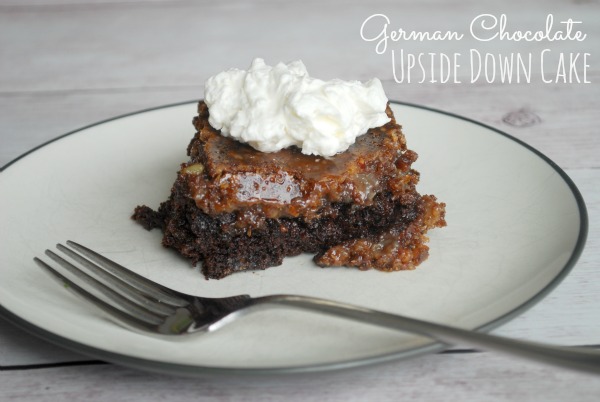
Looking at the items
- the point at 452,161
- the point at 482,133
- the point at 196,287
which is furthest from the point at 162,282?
the point at 482,133

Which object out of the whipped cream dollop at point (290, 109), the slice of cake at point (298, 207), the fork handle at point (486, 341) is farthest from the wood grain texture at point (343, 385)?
the whipped cream dollop at point (290, 109)

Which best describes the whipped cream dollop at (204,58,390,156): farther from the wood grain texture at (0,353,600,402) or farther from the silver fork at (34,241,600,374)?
the wood grain texture at (0,353,600,402)

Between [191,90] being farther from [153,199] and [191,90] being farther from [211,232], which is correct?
[211,232]

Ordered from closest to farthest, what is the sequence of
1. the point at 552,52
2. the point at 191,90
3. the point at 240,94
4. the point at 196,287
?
the point at 196,287 → the point at 240,94 → the point at 191,90 → the point at 552,52

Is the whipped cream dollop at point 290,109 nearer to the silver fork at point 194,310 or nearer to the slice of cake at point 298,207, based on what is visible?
the slice of cake at point 298,207

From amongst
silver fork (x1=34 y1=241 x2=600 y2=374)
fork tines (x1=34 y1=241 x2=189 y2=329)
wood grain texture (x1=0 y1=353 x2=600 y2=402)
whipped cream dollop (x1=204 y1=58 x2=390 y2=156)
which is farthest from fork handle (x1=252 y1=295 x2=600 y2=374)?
whipped cream dollop (x1=204 y1=58 x2=390 y2=156)

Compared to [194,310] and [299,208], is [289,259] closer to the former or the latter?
[299,208]

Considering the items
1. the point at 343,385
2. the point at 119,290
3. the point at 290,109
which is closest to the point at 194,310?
the point at 119,290

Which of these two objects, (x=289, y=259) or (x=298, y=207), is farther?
(x=289, y=259)
